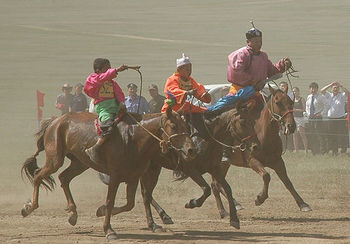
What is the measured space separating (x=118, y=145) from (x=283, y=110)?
273cm

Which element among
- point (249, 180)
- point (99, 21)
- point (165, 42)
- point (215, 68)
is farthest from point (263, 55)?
point (99, 21)

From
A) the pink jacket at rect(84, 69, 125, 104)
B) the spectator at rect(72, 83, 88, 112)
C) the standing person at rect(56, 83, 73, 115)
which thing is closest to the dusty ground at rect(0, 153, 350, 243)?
the pink jacket at rect(84, 69, 125, 104)

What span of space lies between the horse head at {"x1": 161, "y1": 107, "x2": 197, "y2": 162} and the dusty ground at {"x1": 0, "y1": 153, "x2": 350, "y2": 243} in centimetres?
106

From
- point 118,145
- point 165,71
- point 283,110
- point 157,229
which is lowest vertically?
point 165,71

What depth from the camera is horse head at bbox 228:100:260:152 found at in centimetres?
1259

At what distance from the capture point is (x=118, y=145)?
11836 mm

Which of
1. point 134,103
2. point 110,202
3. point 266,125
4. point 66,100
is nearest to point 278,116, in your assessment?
point 266,125

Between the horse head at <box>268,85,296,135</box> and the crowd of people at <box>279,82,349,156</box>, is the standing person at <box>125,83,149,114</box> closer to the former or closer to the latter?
the horse head at <box>268,85,296,135</box>

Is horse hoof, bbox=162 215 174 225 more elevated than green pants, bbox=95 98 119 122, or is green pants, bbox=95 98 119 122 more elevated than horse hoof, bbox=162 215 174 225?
green pants, bbox=95 98 119 122

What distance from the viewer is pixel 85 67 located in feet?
144

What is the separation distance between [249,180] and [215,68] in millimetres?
24129

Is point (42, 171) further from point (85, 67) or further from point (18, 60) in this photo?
point (18, 60)

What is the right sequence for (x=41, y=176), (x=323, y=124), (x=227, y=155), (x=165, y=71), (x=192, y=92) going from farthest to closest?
(x=165, y=71), (x=323, y=124), (x=227, y=155), (x=41, y=176), (x=192, y=92)

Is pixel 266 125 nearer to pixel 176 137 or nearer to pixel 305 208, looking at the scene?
pixel 305 208
